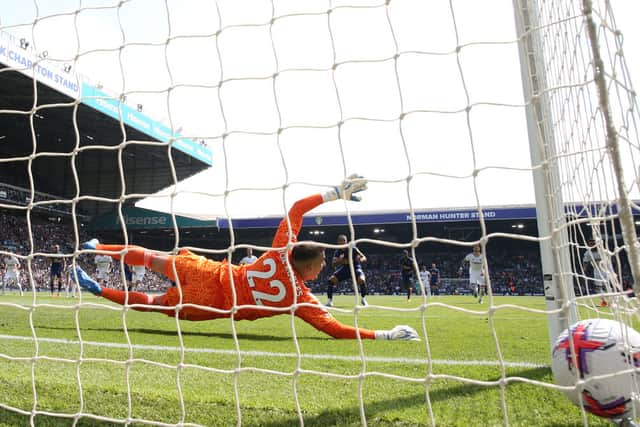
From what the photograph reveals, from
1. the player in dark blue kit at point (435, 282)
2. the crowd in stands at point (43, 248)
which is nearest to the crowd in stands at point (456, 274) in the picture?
the player in dark blue kit at point (435, 282)

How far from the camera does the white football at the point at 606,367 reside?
2137 mm

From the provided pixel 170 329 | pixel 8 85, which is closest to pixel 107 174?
pixel 8 85

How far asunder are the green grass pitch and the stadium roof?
6.60 m

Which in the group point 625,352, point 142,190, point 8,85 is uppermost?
point 8,85

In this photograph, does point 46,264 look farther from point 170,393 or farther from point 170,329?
point 170,393

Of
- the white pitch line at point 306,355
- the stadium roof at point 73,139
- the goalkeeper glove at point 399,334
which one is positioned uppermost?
the stadium roof at point 73,139

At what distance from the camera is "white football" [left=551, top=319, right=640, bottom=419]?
2.14 meters

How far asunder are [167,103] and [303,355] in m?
2.62

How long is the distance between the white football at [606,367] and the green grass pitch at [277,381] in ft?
0.84

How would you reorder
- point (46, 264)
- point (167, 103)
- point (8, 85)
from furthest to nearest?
point (46, 264)
point (8, 85)
point (167, 103)

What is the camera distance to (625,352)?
2162mm

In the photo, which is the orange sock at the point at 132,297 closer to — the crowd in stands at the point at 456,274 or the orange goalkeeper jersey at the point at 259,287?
the orange goalkeeper jersey at the point at 259,287

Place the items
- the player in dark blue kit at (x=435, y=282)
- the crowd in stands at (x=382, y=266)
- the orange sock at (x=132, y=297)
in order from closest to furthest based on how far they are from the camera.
→ the orange sock at (x=132, y=297) → the crowd in stands at (x=382, y=266) → the player in dark blue kit at (x=435, y=282)

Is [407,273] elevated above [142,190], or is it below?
below
